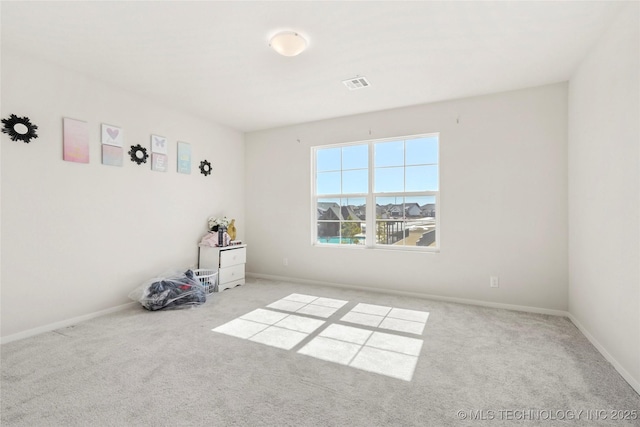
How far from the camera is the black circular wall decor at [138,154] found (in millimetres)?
3482

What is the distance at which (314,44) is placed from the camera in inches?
96.5

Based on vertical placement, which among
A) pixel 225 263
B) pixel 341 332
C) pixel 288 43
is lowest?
pixel 341 332

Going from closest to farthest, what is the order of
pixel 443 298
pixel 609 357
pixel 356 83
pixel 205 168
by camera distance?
pixel 609 357 → pixel 356 83 → pixel 443 298 → pixel 205 168

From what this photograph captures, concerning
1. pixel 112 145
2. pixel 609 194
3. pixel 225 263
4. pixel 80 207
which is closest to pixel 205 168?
pixel 112 145

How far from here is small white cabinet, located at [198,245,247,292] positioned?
416 cm

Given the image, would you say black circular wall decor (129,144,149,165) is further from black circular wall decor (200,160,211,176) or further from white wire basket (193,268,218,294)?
white wire basket (193,268,218,294)

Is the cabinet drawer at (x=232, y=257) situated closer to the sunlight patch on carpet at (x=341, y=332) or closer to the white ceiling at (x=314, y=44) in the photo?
the sunlight patch on carpet at (x=341, y=332)

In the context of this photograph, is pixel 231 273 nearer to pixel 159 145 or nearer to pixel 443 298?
pixel 159 145

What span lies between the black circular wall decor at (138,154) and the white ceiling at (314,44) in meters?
0.64

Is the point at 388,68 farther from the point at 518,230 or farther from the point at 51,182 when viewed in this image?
the point at 51,182

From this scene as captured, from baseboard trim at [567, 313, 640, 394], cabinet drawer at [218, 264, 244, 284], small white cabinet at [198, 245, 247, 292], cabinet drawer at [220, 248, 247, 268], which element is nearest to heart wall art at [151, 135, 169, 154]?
small white cabinet at [198, 245, 247, 292]

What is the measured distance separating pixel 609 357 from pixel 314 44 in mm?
3261

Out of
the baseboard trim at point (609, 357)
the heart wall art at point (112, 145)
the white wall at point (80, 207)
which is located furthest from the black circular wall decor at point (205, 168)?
the baseboard trim at point (609, 357)

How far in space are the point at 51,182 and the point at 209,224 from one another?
6.27 ft
